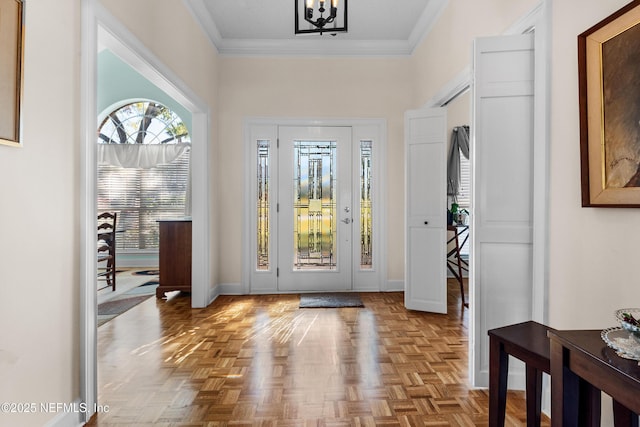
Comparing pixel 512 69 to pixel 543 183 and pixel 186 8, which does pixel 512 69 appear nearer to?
pixel 543 183

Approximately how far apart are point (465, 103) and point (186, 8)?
12.7ft

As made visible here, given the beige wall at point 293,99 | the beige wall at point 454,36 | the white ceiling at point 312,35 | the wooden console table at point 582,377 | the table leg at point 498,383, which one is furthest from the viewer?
the beige wall at point 293,99

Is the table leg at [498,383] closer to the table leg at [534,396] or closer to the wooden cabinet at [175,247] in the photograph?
the table leg at [534,396]

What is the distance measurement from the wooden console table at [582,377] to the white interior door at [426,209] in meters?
2.43

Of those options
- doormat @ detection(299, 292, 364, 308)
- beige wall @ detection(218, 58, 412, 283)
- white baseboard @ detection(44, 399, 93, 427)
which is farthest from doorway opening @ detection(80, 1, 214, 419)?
doormat @ detection(299, 292, 364, 308)

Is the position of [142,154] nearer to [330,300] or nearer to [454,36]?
[330,300]

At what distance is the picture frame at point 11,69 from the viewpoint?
1.36 m

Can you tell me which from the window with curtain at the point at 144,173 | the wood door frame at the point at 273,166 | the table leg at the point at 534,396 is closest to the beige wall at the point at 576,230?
the table leg at the point at 534,396

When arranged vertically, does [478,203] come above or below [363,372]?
above

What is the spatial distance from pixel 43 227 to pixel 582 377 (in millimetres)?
2123

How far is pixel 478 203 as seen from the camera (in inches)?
84.4

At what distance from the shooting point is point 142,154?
20.2 ft

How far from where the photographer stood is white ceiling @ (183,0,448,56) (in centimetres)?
367

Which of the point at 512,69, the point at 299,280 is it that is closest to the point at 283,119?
the point at 299,280
